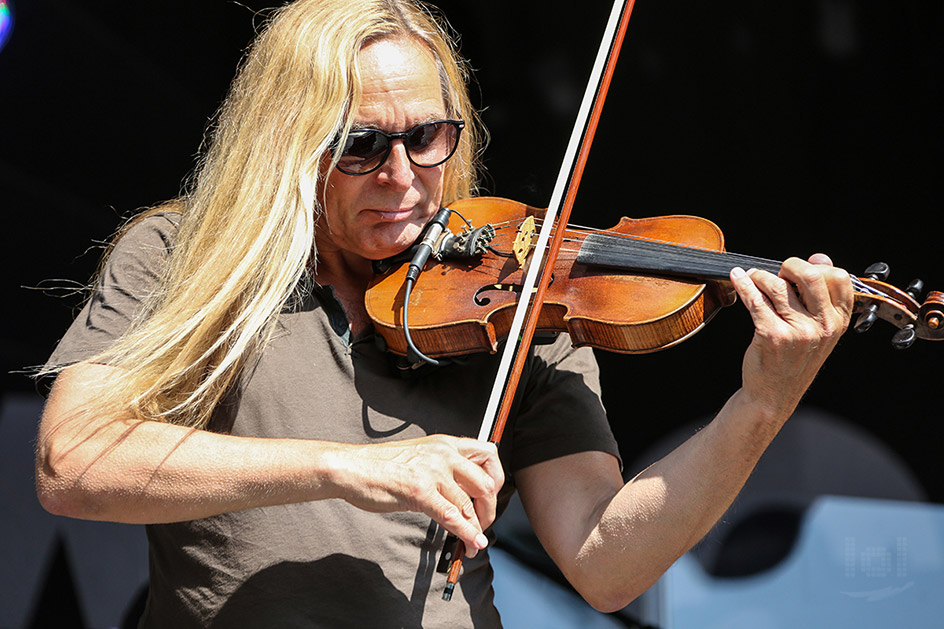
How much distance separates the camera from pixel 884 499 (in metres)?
2.46

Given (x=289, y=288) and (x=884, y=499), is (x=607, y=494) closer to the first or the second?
(x=289, y=288)

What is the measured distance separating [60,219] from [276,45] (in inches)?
58.7

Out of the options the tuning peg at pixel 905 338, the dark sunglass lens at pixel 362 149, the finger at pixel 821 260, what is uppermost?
the dark sunglass lens at pixel 362 149

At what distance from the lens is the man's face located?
4.94 ft

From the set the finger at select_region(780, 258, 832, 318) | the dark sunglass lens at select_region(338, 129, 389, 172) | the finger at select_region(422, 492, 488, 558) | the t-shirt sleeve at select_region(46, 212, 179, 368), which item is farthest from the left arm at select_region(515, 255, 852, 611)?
the t-shirt sleeve at select_region(46, 212, 179, 368)

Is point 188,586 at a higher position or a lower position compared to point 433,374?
lower

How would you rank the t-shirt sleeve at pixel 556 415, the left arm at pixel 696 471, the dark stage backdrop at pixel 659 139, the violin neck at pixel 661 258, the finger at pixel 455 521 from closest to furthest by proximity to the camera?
the finger at pixel 455 521, the left arm at pixel 696 471, the violin neck at pixel 661 258, the t-shirt sleeve at pixel 556 415, the dark stage backdrop at pixel 659 139

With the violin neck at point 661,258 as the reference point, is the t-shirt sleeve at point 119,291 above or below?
below

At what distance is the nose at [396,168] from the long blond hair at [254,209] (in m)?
0.09

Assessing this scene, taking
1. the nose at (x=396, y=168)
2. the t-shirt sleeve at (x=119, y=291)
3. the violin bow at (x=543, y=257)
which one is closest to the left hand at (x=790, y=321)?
the violin bow at (x=543, y=257)

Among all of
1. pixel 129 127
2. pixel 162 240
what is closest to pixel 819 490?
pixel 162 240

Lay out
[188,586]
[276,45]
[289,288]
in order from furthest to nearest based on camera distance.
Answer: [276,45], [289,288], [188,586]

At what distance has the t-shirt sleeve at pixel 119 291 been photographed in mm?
1291

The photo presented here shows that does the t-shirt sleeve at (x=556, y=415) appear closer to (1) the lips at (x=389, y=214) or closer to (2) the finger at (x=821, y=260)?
(1) the lips at (x=389, y=214)
